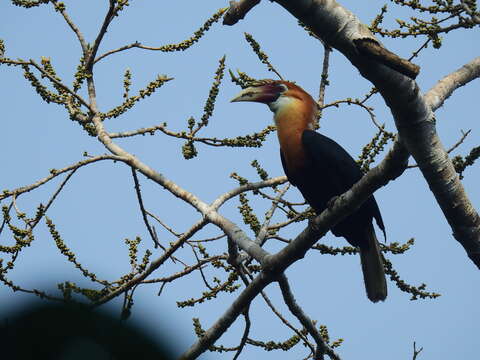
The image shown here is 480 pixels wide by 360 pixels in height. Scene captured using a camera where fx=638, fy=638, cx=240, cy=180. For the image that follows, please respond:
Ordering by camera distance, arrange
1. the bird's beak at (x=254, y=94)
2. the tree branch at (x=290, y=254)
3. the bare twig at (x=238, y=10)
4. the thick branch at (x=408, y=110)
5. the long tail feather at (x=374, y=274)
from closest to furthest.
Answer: the thick branch at (x=408, y=110) → the bare twig at (x=238, y=10) → the tree branch at (x=290, y=254) → the long tail feather at (x=374, y=274) → the bird's beak at (x=254, y=94)

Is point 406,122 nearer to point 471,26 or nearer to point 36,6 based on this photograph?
point 471,26

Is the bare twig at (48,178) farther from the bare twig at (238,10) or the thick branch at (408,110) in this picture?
the thick branch at (408,110)

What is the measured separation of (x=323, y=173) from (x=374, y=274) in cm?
92

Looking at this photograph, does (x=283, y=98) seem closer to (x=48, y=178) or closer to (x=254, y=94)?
(x=254, y=94)

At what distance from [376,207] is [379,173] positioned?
2.02 meters

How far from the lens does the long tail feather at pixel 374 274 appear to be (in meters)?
5.19

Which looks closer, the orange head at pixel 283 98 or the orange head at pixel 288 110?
the orange head at pixel 288 110

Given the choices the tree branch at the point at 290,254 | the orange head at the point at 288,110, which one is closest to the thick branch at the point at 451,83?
the tree branch at the point at 290,254

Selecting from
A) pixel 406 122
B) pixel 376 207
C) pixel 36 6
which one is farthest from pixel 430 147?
pixel 36 6

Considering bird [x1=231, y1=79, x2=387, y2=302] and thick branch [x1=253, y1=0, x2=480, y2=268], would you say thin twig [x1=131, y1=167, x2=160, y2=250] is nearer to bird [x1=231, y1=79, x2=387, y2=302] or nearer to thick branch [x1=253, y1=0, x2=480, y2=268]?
bird [x1=231, y1=79, x2=387, y2=302]

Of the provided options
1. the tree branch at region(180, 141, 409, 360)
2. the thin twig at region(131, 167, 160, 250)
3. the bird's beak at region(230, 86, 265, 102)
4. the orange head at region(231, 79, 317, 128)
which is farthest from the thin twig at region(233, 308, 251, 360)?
the bird's beak at region(230, 86, 265, 102)

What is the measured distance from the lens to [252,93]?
595 centimetres

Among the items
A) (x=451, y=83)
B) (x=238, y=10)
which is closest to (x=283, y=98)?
(x=451, y=83)

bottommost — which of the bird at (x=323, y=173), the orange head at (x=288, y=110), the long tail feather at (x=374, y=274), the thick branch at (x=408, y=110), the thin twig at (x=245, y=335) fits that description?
the thin twig at (x=245, y=335)
